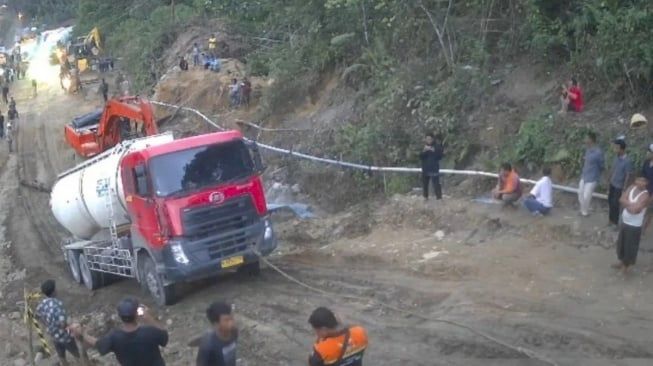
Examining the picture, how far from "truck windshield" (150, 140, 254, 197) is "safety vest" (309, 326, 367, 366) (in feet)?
25.9

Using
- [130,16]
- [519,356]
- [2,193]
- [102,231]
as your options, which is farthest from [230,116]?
[130,16]

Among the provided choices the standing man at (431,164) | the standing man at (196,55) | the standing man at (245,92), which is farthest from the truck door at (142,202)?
the standing man at (196,55)

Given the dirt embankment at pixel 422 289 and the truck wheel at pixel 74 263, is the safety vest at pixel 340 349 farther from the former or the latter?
the truck wheel at pixel 74 263

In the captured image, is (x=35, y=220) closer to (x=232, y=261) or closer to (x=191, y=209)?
(x=191, y=209)

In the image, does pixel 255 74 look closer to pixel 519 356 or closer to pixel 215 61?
pixel 215 61

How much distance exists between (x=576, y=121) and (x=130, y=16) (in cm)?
4609

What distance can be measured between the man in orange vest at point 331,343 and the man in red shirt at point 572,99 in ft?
39.0

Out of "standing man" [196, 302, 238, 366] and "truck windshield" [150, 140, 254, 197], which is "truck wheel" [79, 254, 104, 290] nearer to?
"truck windshield" [150, 140, 254, 197]

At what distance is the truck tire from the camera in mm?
14625

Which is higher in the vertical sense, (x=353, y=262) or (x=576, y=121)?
(x=576, y=121)

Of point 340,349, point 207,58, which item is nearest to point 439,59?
point 207,58

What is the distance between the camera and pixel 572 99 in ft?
56.2

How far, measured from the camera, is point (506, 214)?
50.9ft

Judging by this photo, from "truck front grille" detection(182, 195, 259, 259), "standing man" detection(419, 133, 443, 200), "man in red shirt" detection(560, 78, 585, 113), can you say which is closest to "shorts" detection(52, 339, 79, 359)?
"truck front grille" detection(182, 195, 259, 259)
